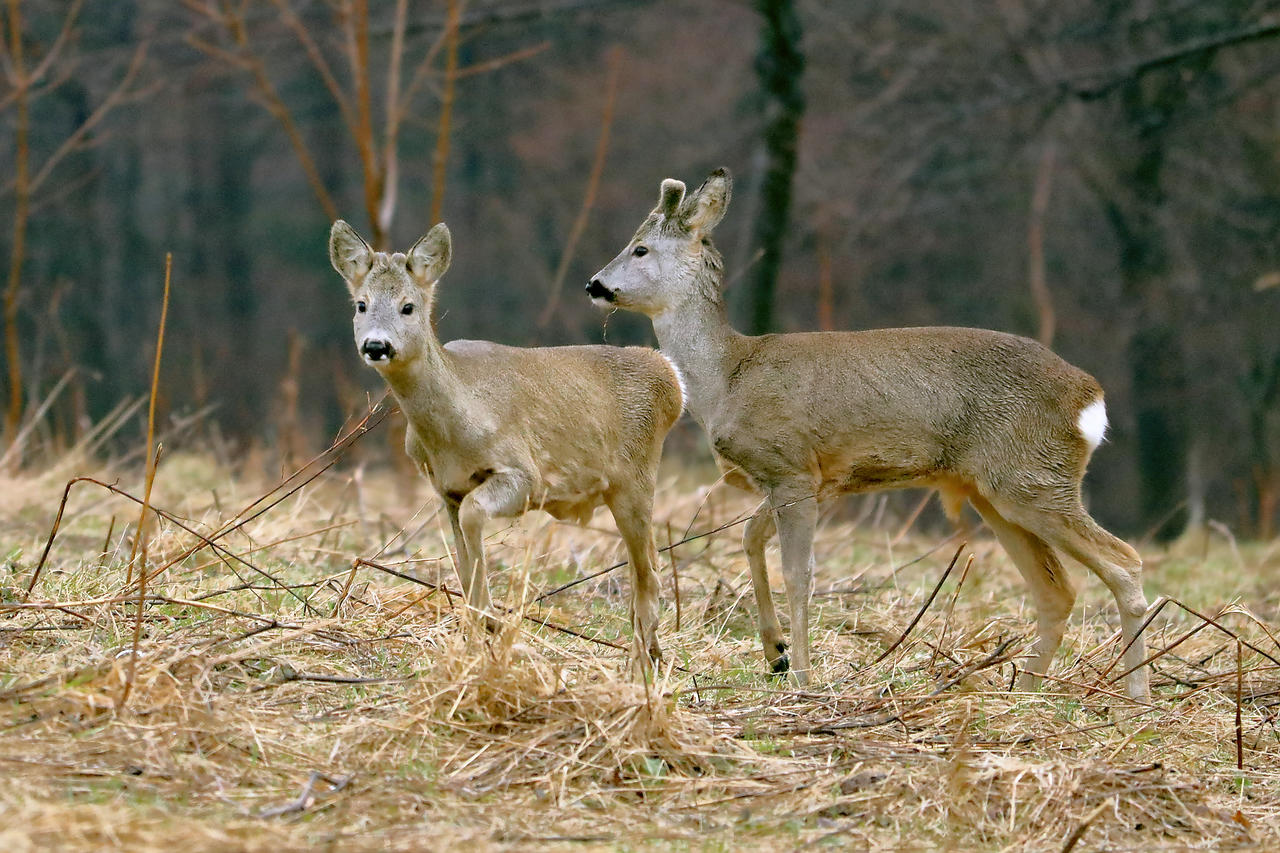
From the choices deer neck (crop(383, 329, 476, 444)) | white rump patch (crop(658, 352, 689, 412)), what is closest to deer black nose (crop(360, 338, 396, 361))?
deer neck (crop(383, 329, 476, 444))

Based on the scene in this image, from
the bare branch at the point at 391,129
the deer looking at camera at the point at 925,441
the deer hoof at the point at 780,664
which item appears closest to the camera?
the deer hoof at the point at 780,664

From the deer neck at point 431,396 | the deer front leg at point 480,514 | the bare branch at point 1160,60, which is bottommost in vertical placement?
the deer front leg at point 480,514

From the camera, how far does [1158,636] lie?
23.4 ft

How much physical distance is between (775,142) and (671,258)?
607 centimetres

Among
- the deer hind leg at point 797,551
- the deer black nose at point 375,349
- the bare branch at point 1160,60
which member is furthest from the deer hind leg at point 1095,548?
the bare branch at point 1160,60

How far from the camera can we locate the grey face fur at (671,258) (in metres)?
7.46

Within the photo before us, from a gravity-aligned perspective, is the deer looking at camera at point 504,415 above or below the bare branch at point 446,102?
below

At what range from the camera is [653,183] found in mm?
23844

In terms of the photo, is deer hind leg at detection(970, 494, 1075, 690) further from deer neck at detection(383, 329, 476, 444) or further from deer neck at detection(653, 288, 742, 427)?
deer neck at detection(383, 329, 476, 444)

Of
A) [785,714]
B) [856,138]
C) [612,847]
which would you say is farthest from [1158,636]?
[856,138]

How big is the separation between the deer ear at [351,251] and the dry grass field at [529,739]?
3.97 ft

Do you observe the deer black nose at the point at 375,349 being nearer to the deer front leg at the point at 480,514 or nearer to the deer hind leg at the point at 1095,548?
the deer front leg at the point at 480,514

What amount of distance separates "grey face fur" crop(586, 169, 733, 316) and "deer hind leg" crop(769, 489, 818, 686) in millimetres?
1277

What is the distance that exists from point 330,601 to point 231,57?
469 centimetres
